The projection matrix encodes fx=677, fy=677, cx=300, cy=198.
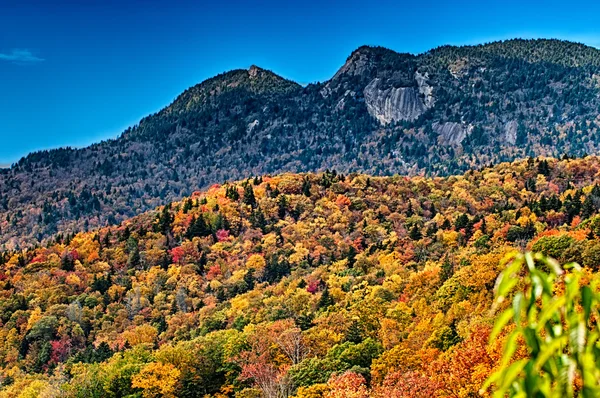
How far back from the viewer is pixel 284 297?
124 metres

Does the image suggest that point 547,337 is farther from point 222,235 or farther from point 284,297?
point 222,235

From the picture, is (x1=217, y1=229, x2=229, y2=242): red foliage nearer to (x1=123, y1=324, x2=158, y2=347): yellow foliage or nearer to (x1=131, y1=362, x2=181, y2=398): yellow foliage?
(x1=123, y1=324, x2=158, y2=347): yellow foliage

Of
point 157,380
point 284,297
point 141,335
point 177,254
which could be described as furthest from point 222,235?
point 157,380

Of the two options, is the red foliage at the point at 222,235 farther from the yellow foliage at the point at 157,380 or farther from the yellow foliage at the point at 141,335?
the yellow foliage at the point at 157,380

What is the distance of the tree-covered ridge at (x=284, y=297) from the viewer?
70.6 m

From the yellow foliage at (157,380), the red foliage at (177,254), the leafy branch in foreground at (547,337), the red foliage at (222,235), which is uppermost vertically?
the leafy branch in foreground at (547,337)

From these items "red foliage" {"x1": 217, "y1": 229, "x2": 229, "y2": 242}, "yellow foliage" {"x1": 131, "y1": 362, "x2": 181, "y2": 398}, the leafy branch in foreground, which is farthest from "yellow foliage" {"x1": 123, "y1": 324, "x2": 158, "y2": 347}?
the leafy branch in foreground

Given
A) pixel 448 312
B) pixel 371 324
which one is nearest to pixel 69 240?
pixel 371 324

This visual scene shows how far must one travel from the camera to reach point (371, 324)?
289 ft

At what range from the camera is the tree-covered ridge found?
7056cm

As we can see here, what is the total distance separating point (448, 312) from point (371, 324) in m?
13.5

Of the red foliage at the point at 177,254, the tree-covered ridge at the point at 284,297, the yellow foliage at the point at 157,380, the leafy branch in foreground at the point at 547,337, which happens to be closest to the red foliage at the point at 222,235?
the tree-covered ridge at the point at 284,297

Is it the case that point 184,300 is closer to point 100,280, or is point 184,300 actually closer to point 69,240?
point 100,280

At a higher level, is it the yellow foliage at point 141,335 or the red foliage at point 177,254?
the red foliage at point 177,254
